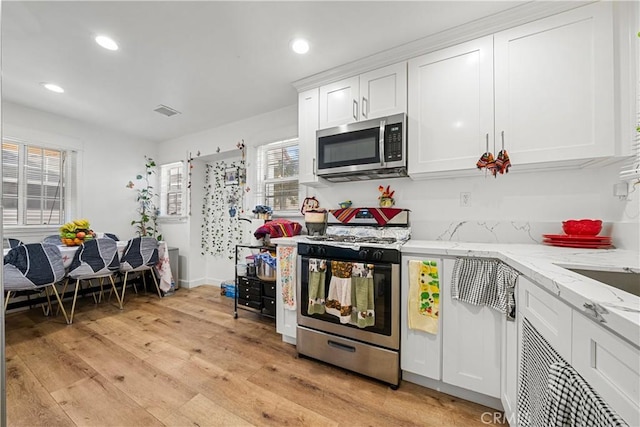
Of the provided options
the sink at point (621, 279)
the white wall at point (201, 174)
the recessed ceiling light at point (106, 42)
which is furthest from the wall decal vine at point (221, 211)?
the sink at point (621, 279)

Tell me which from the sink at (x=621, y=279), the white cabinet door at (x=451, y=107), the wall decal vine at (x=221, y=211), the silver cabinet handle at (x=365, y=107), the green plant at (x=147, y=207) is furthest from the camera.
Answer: the green plant at (x=147, y=207)

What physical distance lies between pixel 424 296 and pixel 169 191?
4.48m

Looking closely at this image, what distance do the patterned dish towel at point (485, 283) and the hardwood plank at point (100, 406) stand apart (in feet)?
6.20

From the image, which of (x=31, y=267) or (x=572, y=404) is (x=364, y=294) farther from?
(x=31, y=267)

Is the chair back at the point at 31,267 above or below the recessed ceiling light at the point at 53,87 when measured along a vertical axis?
below

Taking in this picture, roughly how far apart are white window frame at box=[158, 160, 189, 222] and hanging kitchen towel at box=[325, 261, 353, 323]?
10.5ft

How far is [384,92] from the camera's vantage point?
2088 mm

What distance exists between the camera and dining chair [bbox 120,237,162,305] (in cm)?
317

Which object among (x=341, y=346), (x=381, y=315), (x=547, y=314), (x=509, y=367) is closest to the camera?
(x=547, y=314)

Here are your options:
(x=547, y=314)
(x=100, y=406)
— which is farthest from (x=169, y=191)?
(x=547, y=314)

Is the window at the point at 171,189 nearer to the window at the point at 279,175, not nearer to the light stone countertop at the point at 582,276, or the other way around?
the window at the point at 279,175

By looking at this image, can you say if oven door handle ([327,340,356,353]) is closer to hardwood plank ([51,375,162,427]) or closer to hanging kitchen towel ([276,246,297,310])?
hanging kitchen towel ([276,246,297,310])

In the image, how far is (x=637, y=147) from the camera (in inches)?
53.9

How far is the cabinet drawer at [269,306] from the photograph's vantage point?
8.63 ft
